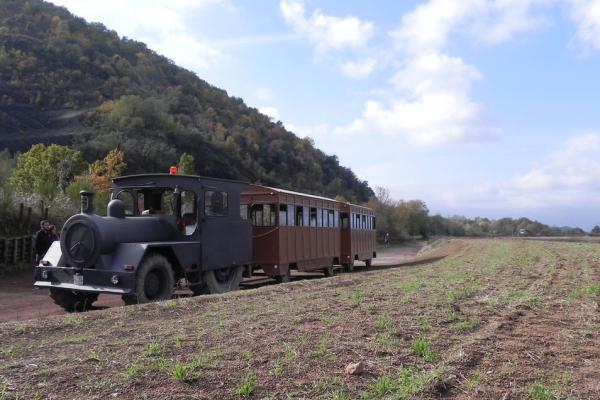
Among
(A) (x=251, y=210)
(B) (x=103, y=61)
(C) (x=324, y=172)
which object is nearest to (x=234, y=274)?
(A) (x=251, y=210)

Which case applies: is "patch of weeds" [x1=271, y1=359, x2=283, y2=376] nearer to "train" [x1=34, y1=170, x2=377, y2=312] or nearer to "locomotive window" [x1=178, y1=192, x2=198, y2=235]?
"train" [x1=34, y1=170, x2=377, y2=312]

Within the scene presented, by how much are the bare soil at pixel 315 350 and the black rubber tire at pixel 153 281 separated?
117 centimetres

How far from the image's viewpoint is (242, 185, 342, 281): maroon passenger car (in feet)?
53.7

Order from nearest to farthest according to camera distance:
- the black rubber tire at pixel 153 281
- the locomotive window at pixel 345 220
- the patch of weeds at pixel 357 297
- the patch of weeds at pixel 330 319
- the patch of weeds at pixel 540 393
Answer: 1. the patch of weeds at pixel 540 393
2. the patch of weeds at pixel 330 319
3. the patch of weeds at pixel 357 297
4. the black rubber tire at pixel 153 281
5. the locomotive window at pixel 345 220

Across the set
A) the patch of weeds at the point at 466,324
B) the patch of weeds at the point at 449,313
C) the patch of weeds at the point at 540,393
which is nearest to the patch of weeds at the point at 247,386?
the patch of weeds at the point at 540,393

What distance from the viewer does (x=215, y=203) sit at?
12.9 m

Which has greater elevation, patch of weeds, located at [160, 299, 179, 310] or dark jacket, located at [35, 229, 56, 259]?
dark jacket, located at [35, 229, 56, 259]

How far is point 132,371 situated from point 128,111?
6675cm

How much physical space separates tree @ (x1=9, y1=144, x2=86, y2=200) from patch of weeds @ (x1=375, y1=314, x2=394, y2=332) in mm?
19573

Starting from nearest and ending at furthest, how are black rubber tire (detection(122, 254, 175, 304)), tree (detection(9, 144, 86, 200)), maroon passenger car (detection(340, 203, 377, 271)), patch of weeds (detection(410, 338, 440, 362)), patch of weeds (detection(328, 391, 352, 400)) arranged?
patch of weeds (detection(328, 391, 352, 400)), patch of weeds (detection(410, 338, 440, 362)), black rubber tire (detection(122, 254, 175, 304)), maroon passenger car (detection(340, 203, 377, 271)), tree (detection(9, 144, 86, 200))

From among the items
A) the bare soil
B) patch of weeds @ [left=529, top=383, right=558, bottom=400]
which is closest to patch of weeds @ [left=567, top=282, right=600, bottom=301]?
the bare soil

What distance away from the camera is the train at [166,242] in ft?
34.2

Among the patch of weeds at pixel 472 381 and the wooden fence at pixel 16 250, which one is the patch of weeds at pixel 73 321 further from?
the wooden fence at pixel 16 250

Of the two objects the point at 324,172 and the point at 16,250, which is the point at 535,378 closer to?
the point at 16,250
